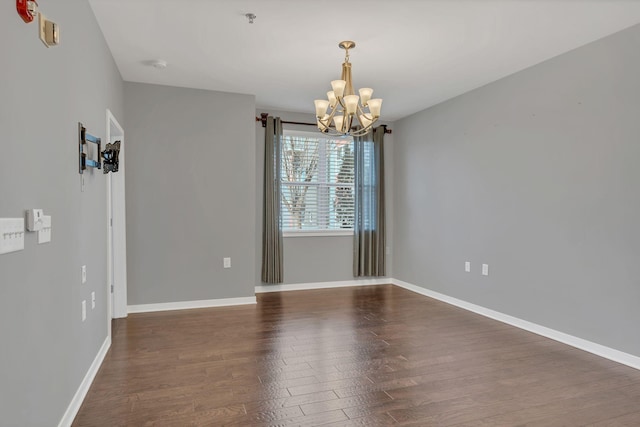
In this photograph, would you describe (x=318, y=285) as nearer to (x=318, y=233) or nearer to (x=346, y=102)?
(x=318, y=233)

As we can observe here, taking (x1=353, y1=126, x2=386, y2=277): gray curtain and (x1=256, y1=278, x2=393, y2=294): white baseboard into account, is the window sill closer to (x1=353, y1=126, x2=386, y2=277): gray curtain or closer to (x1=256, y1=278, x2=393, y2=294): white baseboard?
(x1=353, y1=126, x2=386, y2=277): gray curtain

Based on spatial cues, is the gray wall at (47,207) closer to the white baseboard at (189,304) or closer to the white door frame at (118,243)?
the white door frame at (118,243)

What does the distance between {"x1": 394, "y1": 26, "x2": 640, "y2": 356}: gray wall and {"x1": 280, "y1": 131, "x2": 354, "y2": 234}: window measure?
4.41ft

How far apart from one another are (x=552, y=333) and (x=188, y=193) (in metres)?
4.11

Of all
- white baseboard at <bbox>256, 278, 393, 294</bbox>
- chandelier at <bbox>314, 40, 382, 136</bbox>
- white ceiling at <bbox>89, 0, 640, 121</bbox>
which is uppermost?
white ceiling at <bbox>89, 0, 640, 121</bbox>

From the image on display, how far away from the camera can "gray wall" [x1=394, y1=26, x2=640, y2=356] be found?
3088mm

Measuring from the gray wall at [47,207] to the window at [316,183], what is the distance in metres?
3.11

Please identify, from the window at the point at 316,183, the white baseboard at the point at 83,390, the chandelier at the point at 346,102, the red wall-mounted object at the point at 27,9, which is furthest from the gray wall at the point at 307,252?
the red wall-mounted object at the point at 27,9

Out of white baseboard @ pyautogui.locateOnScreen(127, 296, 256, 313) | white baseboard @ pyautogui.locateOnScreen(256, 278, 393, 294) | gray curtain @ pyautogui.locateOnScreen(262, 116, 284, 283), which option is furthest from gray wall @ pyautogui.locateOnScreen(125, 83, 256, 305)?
white baseboard @ pyautogui.locateOnScreen(256, 278, 393, 294)

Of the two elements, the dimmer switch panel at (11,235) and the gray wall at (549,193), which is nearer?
the dimmer switch panel at (11,235)

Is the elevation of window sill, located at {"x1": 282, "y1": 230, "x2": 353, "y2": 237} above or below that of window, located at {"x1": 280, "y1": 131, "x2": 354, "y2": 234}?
below

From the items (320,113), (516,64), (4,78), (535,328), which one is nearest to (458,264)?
(535,328)

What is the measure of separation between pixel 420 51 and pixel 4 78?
10.1 feet

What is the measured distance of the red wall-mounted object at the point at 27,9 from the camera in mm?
1477
